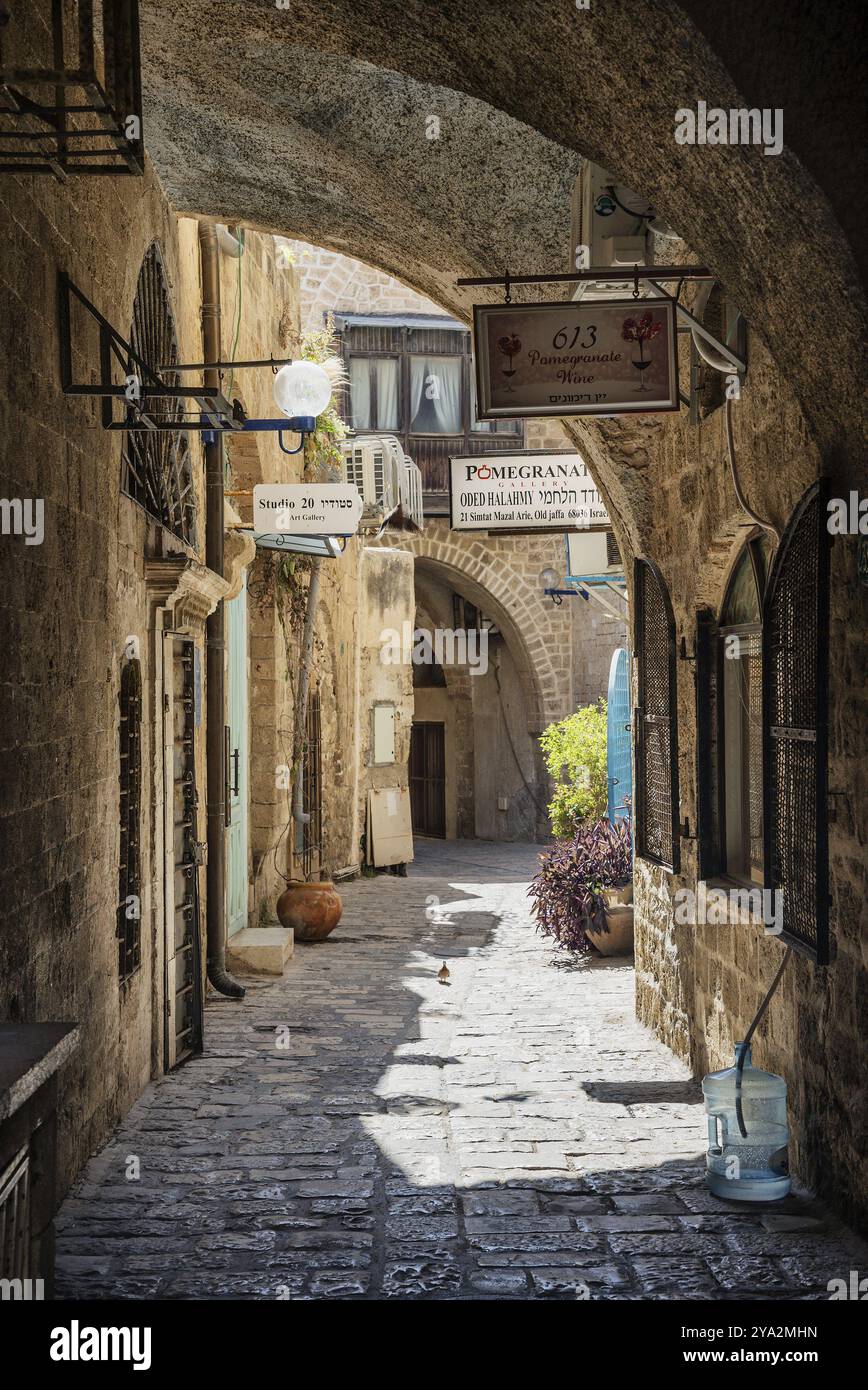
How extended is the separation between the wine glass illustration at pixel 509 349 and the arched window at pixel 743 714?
138 centimetres

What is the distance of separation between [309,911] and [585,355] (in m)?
7.09

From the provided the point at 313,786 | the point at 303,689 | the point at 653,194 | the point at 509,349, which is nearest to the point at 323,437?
the point at 303,689

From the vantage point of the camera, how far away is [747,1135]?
209 inches

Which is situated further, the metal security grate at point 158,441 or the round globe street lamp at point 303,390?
the round globe street lamp at point 303,390

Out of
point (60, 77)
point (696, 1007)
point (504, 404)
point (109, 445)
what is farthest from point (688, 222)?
point (696, 1007)

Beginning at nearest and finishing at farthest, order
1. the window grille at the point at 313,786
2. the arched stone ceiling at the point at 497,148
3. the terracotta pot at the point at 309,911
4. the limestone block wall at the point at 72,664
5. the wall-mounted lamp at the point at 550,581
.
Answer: the arched stone ceiling at the point at 497,148 < the limestone block wall at the point at 72,664 < the terracotta pot at the point at 309,911 < the window grille at the point at 313,786 < the wall-mounted lamp at the point at 550,581

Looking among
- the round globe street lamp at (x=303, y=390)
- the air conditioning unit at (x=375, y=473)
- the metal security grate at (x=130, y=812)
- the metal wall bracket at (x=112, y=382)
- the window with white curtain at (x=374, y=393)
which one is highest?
the window with white curtain at (x=374, y=393)

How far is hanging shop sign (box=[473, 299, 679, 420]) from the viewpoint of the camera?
5629 mm

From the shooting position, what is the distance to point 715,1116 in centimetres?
543

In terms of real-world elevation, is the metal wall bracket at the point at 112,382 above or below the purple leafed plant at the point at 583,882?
above

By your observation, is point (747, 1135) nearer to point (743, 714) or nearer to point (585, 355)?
point (743, 714)

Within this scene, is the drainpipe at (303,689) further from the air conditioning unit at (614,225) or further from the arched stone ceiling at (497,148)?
the air conditioning unit at (614,225)

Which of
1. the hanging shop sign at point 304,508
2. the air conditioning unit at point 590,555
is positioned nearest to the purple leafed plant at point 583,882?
the air conditioning unit at point 590,555

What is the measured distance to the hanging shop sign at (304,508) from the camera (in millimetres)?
9664
